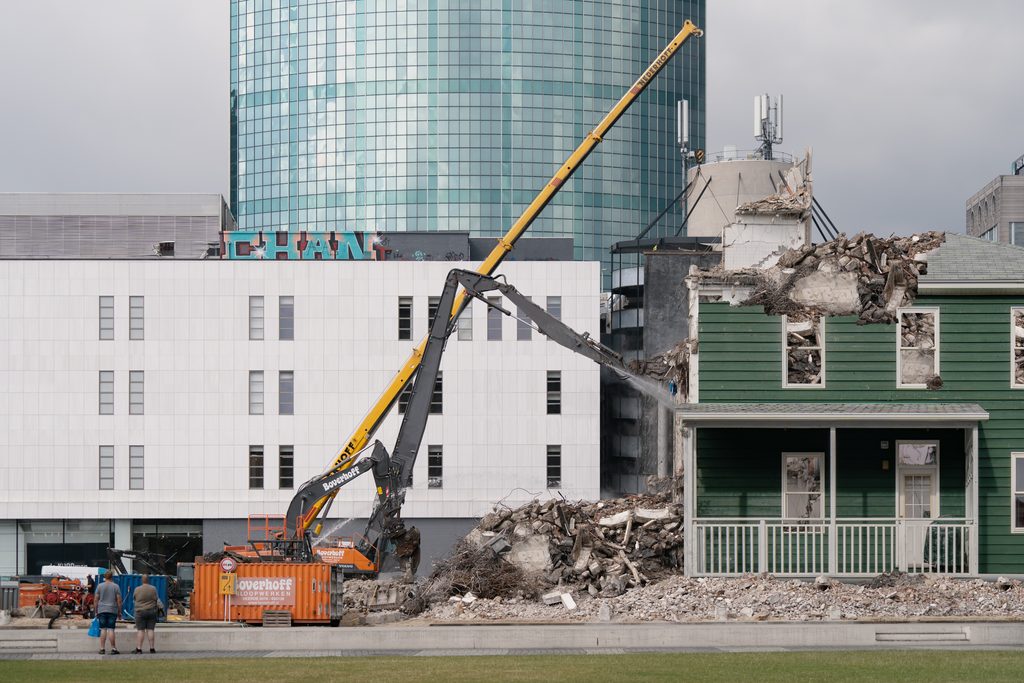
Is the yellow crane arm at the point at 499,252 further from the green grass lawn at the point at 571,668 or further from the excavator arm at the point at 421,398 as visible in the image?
the green grass lawn at the point at 571,668

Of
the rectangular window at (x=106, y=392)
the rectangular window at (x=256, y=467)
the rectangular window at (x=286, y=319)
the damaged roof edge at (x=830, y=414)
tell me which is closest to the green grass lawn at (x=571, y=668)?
the damaged roof edge at (x=830, y=414)

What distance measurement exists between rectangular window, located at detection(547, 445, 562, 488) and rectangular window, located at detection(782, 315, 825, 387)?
34711 millimetres

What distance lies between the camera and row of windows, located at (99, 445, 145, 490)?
68.6 m

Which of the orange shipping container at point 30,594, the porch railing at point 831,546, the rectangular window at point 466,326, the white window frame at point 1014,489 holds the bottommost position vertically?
the orange shipping container at point 30,594

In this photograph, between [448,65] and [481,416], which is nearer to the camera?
[481,416]

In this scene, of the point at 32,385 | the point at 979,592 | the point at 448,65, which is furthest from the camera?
the point at 448,65

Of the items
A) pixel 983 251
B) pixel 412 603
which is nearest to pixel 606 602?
pixel 412 603

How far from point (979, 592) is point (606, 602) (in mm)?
8122

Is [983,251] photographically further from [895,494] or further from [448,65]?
[448,65]

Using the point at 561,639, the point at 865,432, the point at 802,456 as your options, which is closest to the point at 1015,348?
the point at 865,432

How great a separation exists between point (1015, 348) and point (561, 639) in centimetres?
1395

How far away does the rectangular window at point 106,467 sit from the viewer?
6850cm

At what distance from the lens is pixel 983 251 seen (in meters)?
36.5

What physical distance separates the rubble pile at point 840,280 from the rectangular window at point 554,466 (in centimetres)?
→ 3493
